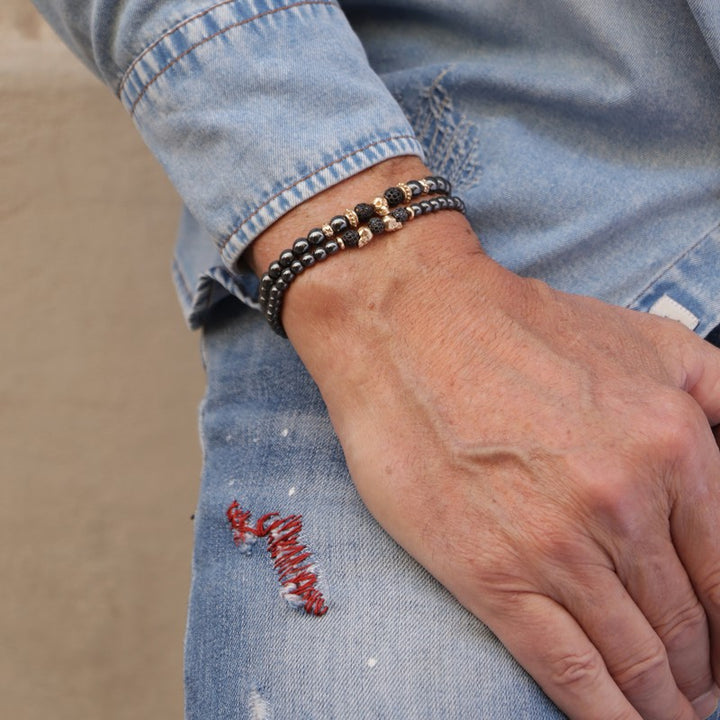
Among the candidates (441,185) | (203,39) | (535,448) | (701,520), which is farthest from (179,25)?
(701,520)

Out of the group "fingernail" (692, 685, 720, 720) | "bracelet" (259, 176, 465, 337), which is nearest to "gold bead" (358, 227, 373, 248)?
"bracelet" (259, 176, 465, 337)

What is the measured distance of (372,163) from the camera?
2.42 feet

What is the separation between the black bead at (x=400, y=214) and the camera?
0.72 m

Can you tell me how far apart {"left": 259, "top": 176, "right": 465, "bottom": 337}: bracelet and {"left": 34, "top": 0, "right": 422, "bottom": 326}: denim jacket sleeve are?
1.6 inches

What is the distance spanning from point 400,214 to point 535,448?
0.25 metres

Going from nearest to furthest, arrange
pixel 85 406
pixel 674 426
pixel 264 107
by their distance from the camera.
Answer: pixel 674 426, pixel 264 107, pixel 85 406

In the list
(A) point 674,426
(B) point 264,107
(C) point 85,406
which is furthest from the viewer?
(C) point 85,406

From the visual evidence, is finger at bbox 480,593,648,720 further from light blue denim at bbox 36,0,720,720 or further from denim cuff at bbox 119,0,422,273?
denim cuff at bbox 119,0,422,273

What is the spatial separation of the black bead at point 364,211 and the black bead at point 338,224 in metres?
0.01

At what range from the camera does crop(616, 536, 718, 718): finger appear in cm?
65

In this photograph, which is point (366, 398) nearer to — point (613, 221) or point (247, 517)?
point (247, 517)

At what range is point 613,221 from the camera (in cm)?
80

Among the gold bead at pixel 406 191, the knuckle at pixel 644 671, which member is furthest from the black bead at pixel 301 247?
the knuckle at pixel 644 671

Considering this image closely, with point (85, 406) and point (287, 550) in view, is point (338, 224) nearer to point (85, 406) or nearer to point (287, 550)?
point (287, 550)
